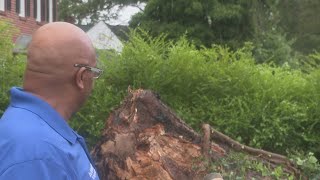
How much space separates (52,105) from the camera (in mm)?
2285

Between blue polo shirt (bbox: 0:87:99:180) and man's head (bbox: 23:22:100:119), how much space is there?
0.05 m

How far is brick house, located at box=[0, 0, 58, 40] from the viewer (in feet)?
71.9

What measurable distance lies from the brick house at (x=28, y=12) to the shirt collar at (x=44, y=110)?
1900 cm

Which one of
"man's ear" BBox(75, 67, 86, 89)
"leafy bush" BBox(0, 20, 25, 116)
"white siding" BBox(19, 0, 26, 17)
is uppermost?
"white siding" BBox(19, 0, 26, 17)

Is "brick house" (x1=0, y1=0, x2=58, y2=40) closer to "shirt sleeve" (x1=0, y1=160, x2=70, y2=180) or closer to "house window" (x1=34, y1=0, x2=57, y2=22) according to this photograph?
"house window" (x1=34, y1=0, x2=57, y2=22)

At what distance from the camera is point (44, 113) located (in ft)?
7.30

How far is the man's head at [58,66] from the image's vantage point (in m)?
2.28

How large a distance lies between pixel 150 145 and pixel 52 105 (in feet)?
10.2

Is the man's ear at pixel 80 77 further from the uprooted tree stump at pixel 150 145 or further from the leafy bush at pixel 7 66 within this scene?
the leafy bush at pixel 7 66

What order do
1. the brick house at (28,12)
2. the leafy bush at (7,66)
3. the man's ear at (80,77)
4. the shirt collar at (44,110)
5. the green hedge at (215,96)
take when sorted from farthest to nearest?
1. the brick house at (28,12)
2. the leafy bush at (7,66)
3. the green hedge at (215,96)
4. the man's ear at (80,77)
5. the shirt collar at (44,110)

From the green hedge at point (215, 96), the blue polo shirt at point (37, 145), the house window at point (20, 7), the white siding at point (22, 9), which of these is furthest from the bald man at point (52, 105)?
the white siding at point (22, 9)

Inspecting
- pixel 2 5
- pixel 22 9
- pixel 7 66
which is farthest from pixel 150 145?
pixel 22 9

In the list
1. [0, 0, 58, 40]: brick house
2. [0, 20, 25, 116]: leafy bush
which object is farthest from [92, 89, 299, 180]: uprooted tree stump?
[0, 0, 58, 40]: brick house

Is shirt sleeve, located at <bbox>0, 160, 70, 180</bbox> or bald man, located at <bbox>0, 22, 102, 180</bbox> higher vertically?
bald man, located at <bbox>0, 22, 102, 180</bbox>
